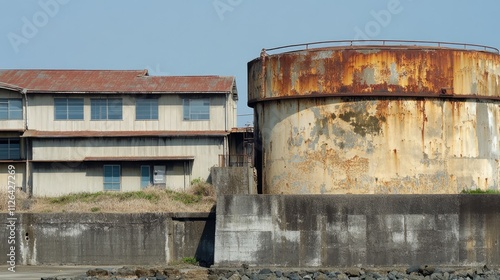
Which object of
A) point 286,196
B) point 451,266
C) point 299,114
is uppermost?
point 299,114

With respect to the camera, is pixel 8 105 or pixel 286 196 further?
pixel 8 105

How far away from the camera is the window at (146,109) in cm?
4256

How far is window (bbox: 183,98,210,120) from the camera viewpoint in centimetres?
4259

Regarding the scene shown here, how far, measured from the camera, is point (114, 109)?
42438mm

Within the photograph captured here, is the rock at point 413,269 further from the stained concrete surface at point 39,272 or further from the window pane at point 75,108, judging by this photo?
the window pane at point 75,108

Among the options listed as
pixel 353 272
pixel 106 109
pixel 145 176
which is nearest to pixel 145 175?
pixel 145 176

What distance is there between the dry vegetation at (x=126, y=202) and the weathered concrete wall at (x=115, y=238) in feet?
4.96

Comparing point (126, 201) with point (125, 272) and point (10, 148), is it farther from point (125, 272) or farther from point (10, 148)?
point (125, 272)

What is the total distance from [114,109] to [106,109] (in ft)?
1.16

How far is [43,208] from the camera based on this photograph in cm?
3784

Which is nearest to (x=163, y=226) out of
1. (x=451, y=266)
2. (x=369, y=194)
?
(x=369, y=194)

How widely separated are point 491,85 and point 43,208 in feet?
57.4

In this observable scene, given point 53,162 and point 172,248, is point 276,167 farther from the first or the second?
point 53,162

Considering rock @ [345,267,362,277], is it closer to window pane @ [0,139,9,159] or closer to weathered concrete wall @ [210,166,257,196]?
weathered concrete wall @ [210,166,257,196]
